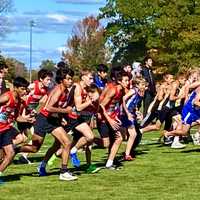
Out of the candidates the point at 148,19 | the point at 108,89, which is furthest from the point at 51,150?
the point at 148,19

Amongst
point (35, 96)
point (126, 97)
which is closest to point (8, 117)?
point (126, 97)

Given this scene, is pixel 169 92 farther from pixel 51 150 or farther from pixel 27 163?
pixel 51 150

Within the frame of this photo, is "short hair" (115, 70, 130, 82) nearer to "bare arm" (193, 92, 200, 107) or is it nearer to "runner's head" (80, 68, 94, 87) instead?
"runner's head" (80, 68, 94, 87)

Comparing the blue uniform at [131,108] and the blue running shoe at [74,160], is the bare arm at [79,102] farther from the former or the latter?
the blue uniform at [131,108]

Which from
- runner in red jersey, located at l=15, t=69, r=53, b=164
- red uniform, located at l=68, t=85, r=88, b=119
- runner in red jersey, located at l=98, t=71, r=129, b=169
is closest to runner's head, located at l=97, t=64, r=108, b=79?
runner in red jersey, located at l=15, t=69, r=53, b=164

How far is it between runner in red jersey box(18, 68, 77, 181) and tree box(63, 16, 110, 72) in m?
74.0

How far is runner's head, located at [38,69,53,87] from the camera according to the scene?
13461 mm

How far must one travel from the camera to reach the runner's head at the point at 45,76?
13.5 m

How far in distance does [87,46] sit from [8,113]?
3315 inches

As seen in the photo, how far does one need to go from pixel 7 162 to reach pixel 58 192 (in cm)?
124

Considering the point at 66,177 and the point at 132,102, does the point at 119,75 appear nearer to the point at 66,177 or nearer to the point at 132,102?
the point at 132,102

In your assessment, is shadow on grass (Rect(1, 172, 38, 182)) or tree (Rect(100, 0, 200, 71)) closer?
shadow on grass (Rect(1, 172, 38, 182))

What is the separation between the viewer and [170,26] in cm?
6319

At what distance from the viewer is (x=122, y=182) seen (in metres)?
11.5
